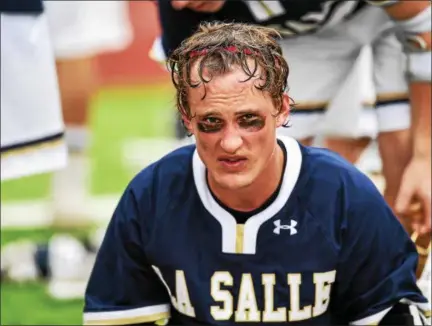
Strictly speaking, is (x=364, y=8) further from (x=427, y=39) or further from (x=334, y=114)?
(x=334, y=114)

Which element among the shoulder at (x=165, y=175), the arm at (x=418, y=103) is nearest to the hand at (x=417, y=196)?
the arm at (x=418, y=103)

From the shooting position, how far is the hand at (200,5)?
329 centimetres

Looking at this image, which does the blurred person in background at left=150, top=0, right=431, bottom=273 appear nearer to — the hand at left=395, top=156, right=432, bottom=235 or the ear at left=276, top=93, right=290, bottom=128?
the hand at left=395, top=156, right=432, bottom=235

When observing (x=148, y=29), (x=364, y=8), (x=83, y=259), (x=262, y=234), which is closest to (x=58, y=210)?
(x=83, y=259)

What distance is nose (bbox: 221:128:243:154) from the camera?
9.02ft

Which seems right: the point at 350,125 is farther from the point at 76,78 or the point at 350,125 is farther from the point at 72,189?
the point at 72,189

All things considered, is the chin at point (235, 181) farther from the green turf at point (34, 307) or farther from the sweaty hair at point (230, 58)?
the green turf at point (34, 307)

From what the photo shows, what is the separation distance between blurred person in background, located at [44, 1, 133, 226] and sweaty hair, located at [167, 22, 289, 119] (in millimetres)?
2323

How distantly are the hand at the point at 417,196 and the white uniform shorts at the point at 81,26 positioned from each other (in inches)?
76.1

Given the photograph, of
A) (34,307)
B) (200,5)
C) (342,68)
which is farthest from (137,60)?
(200,5)

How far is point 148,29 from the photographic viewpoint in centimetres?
1008

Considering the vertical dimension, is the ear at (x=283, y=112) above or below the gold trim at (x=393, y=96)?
above

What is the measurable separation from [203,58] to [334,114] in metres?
1.57

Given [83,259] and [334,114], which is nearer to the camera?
[334,114]
